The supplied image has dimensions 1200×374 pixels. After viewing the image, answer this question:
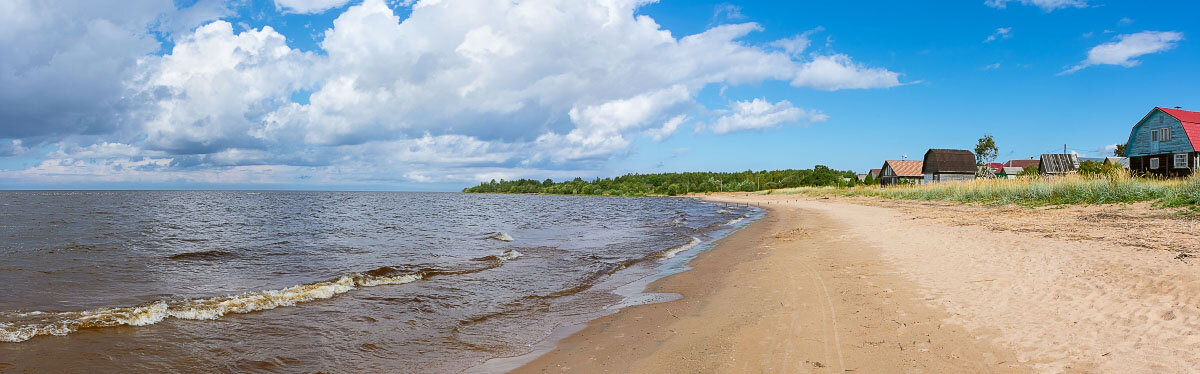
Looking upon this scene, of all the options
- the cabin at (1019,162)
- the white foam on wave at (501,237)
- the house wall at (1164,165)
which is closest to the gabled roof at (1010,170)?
the cabin at (1019,162)

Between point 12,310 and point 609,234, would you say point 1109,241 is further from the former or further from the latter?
point 12,310

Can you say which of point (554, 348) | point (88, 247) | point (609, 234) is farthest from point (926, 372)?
point (88, 247)

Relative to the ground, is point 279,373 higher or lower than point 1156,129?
lower

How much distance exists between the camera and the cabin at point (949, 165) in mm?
63906

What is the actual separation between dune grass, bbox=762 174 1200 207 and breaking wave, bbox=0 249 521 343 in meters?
21.7

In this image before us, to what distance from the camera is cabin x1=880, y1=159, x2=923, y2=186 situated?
6862cm

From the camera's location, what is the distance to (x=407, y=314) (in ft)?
27.7

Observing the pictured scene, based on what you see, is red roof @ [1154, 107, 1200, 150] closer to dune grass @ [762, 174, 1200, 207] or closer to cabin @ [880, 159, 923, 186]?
dune grass @ [762, 174, 1200, 207]

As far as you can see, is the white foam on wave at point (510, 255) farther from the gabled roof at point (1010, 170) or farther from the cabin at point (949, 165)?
the gabled roof at point (1010, 170)

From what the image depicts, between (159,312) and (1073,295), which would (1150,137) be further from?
(159,312)

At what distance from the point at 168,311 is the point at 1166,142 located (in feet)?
159

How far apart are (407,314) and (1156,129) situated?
152ft

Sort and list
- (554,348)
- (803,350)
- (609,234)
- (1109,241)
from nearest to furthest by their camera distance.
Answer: (803,350) → (554,348) → (1109,241) → (609,234)

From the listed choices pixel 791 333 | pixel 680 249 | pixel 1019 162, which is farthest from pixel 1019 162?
pixel 791 333
